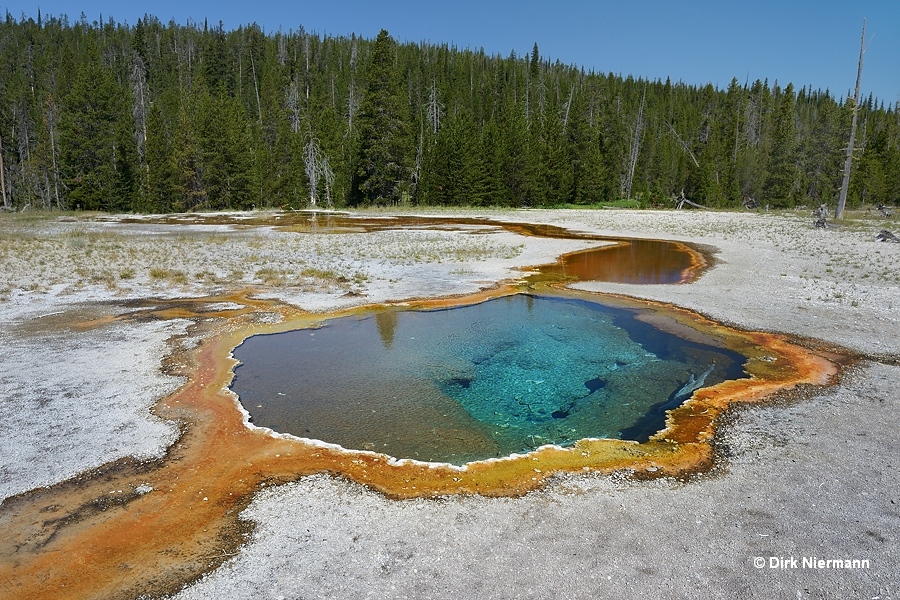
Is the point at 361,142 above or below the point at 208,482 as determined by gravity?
above

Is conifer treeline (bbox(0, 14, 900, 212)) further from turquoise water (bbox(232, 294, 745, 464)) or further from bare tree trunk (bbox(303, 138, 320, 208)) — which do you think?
turquoise water (bbox(232, 294, 745, 464))

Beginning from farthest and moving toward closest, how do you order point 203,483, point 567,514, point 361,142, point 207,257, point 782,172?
1. point 782,172
2. point 361,142
3. point 207,257
4. point 203,483
5. point 567,514

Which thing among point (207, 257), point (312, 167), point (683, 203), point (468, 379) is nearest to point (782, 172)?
point (683, 203)

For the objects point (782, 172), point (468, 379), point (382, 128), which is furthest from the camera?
point (782, 172)

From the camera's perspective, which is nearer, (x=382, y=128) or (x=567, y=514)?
(x=567, y=514)

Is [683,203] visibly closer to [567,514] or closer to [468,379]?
[468,379]

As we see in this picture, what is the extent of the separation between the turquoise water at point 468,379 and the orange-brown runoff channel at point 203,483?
44 cm

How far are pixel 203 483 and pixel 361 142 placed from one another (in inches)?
2024

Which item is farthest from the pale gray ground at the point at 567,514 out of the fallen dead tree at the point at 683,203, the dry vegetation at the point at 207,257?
the fallen dead tree at the point at 683,203

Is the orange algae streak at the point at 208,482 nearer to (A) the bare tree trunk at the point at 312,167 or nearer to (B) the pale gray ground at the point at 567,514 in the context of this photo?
(B) the pale gray ground at the point at 567,514

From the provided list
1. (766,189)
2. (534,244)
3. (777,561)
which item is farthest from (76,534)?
(766,189)

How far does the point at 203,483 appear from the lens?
232 inches

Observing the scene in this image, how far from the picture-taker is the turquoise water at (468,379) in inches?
293

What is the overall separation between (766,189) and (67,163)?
7675cm
